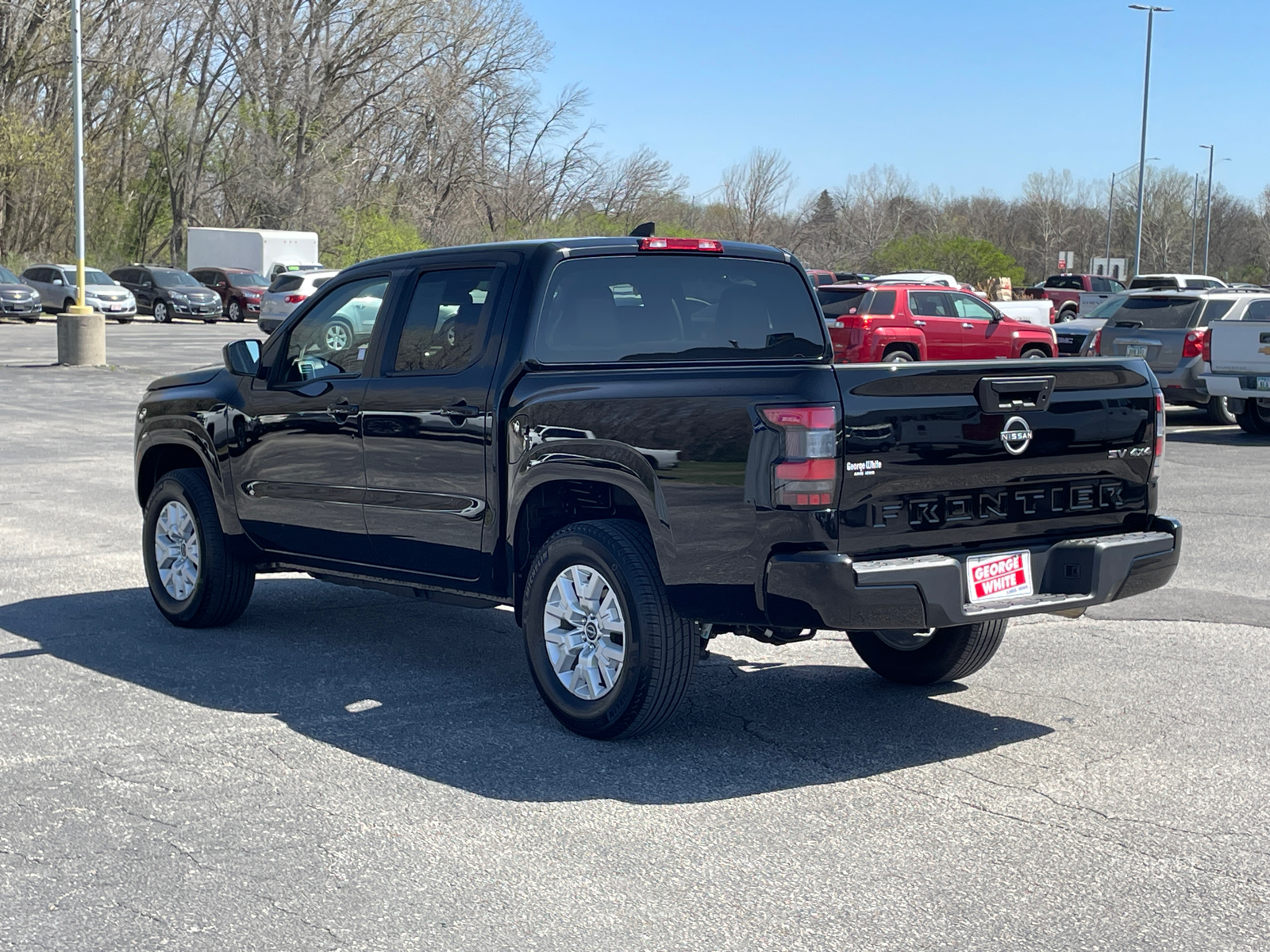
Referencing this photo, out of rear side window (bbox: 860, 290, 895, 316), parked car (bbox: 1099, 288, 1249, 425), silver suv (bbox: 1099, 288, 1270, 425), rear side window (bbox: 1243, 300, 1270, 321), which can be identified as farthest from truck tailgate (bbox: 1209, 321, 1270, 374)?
rear side window (bbox: 860, 290, 895, 316)

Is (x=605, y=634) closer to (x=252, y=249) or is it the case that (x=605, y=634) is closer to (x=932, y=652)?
(x=932, y=652)

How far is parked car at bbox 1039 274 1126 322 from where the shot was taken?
45562 mm

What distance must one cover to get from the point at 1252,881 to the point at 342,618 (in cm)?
502

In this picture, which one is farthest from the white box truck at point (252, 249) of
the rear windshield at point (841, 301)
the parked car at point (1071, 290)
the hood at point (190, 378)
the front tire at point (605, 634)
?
the front tire at point (605, 634)

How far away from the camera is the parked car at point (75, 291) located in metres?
44.7

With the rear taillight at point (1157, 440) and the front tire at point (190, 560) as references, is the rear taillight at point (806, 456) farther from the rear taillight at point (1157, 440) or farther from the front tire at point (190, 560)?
the front tire at point (190, 560)

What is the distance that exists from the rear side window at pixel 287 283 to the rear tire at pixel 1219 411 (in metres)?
24.2

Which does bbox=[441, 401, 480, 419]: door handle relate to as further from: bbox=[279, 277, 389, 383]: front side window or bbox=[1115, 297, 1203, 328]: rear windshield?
bbox=[1115, 297, 1203, 328]: rear windshield

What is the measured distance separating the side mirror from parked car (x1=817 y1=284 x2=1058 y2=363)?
17105 mm

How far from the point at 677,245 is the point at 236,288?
152 ft

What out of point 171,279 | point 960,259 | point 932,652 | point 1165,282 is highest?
point 960,259

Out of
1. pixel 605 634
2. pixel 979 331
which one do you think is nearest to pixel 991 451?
pixel 605 634

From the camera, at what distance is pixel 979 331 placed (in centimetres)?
2586

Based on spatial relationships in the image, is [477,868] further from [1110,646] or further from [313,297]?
[1110,646]
